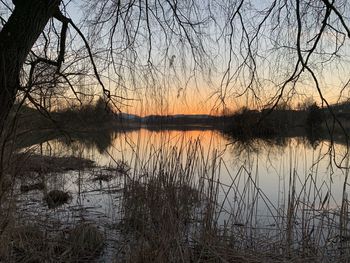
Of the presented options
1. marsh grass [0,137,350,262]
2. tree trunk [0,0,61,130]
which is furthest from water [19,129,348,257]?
tree trunk [0,0,61,130]

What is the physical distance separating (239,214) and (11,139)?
259 cm

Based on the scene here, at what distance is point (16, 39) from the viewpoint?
238 cm

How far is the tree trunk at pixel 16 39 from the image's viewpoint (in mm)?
2371

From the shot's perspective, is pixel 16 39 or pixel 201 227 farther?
pixel 201 227

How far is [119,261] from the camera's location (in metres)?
3.72

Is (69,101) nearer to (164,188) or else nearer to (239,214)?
(164,188)

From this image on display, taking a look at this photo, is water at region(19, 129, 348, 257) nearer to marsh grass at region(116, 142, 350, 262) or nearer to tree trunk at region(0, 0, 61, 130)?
marsh grass at region(116, 142, 350, 262)

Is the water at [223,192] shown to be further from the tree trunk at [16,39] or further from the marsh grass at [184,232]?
the tree trunk at [16,39]

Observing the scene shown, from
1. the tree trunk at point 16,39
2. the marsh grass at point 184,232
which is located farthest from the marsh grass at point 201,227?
the tree trunk at point 16,39

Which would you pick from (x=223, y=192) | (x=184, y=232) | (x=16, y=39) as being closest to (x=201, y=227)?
(x=184, y=232)

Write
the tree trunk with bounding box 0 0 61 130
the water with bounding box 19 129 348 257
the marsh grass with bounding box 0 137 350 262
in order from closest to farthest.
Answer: the tree trunk with bounding box 0 0 61 130
the marsh grass with bounding box 0 137 350 262
the water with bounding box 19 129 348 257

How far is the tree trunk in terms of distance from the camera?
237cm

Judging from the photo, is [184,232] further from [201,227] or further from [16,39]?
[16,39]

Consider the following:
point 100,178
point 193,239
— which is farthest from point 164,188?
point 100,178
